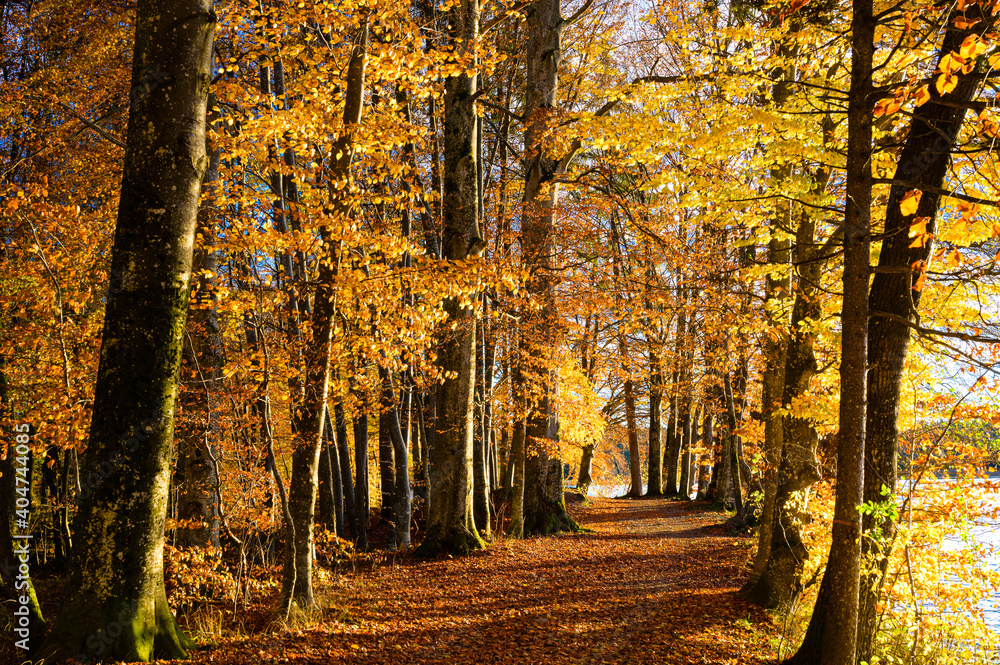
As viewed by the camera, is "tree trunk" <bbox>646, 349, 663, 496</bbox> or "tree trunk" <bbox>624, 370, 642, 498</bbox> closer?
"tree trunk" <bbox>646, 349, 663, 496</bbox>

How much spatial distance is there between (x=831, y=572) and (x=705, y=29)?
26.9 feet

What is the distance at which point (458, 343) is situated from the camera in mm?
10367

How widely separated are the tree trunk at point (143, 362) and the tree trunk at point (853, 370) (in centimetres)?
525

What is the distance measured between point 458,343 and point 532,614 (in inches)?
183

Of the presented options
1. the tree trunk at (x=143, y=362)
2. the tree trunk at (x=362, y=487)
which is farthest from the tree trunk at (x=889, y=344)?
the tree trunk at (x=362, y=487)

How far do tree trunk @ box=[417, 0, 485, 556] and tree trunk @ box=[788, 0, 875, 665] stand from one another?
565 cm

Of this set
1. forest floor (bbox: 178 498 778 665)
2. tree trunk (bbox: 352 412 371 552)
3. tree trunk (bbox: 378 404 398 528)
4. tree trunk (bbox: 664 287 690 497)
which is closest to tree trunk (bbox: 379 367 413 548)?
tree trunk (bbox: 352 412 371 552)

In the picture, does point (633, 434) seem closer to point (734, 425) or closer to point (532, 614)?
point (734, 425)

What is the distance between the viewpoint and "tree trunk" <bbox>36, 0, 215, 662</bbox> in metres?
4.33

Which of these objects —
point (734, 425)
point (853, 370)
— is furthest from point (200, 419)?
point (734, 425)

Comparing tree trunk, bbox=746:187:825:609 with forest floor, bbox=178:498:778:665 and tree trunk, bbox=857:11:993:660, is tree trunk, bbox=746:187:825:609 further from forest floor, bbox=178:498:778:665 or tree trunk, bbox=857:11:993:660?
tree trunk, bbox=857:11:993:660

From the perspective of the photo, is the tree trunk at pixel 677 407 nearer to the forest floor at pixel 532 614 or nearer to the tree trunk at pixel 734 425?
the tree trunk at pixel 734 425

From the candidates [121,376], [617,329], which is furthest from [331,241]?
[617,329]

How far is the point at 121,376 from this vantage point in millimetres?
4488
